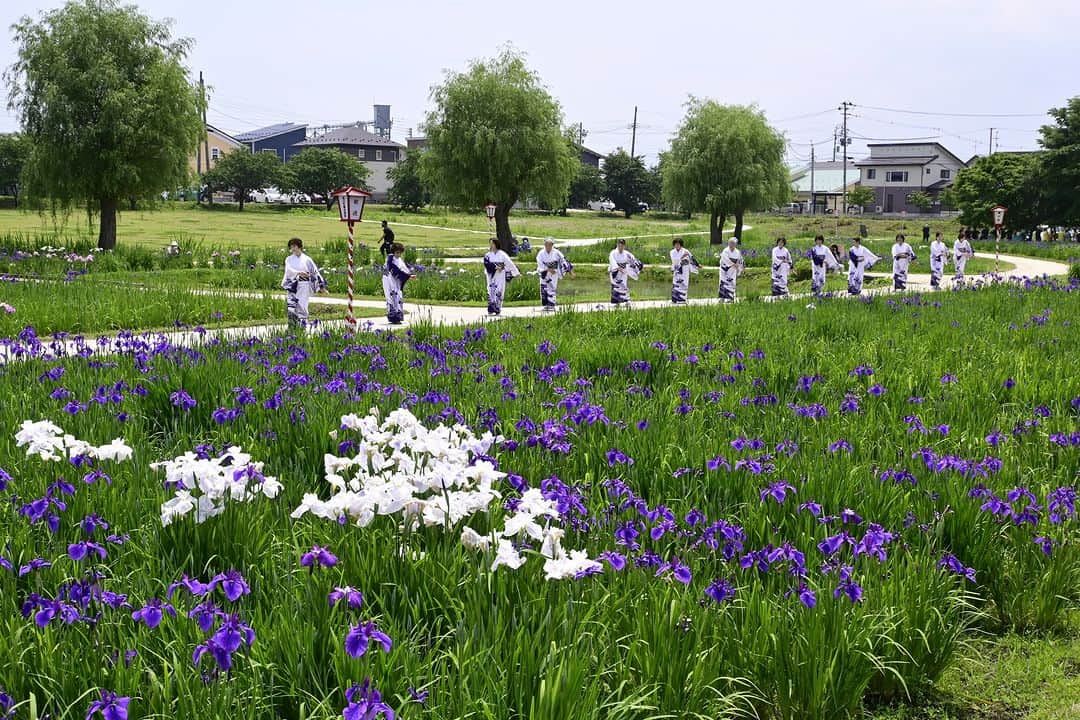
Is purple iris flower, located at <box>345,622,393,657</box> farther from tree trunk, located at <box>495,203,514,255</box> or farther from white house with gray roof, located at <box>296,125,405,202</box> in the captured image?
white house with gray roof, located at <box>296,125,405,202</box>

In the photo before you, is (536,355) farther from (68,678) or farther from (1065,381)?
(68,678)

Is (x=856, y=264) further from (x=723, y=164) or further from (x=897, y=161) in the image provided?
(x=897, y=161)

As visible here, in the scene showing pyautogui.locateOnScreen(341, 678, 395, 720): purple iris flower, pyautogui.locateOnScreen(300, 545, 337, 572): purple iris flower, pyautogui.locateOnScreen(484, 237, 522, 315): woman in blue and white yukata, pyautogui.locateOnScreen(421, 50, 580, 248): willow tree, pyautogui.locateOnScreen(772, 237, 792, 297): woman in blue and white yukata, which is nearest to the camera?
pyautogui.locateOnScreen(341, 678, 395, 720): purple iris flower

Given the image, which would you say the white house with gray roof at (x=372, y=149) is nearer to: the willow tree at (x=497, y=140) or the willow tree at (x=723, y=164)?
the willow tree at (x=723, y=164)

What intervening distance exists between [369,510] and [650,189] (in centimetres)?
8488

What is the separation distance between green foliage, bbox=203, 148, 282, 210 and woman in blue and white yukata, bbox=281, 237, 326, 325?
60539 mm

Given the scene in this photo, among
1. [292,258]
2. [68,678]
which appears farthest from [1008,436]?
[292,258]

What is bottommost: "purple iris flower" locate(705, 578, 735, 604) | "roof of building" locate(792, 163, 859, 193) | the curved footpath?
"purple iris flower" locate(705, 578, 735, 604)

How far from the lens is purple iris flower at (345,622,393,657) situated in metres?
2.65

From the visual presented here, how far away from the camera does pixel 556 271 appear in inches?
782

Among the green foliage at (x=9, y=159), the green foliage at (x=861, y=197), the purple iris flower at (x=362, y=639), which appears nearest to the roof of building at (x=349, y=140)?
the green foliage at (x=9, y=159)

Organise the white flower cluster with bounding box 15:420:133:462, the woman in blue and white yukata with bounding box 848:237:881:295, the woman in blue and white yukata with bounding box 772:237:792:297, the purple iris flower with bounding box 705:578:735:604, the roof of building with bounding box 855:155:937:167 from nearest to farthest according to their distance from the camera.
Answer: the purple iris flower with bounding box 705:578:735:604 < the white flower cluster with bounding box 15:420:133:462 < the woman in blue and white yukata with bounding box 772:237:792:297 < the woman in blue and white yukata with bounding box 848:237:881:295 < the roof of building with bounding box 855:155:937:167

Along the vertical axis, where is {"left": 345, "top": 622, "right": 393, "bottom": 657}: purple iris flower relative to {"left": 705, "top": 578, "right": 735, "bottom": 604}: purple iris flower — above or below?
above

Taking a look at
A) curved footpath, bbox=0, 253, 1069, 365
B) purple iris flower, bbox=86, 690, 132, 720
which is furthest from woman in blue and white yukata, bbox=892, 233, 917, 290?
purple iris flower, bbox=86, 690, 132, 720
